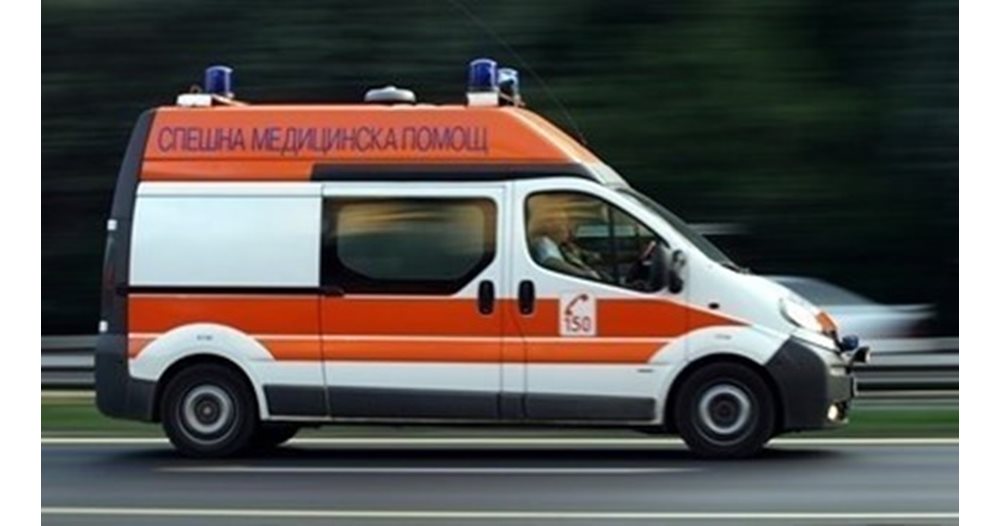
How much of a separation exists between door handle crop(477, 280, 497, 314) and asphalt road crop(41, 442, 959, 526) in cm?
95

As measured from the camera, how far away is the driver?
12.1 metres

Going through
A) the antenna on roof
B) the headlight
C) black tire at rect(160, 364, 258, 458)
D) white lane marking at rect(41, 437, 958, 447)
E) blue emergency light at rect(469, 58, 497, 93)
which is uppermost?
the antenna on roof

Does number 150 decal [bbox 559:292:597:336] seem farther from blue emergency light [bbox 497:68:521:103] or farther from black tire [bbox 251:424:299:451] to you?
black tire [bbox 251:424:299:451]

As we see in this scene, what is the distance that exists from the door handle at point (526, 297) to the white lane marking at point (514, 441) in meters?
1.52

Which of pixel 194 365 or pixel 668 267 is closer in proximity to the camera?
pixel 668 267

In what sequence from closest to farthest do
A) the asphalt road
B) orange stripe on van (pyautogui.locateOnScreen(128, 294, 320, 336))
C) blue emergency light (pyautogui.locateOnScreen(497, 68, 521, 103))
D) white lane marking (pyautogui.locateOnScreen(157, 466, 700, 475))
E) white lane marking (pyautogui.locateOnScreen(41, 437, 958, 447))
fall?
the asphalt road < white lane marking (pyautogui.locateOnScreen(157, 466, 700, 475)) < orange stripe on van (pyautogui.locateOnScreen(128, 294, 320, 336)) < blue emergency light (pyautogui.locateOnScreen(497, 68, 521, 103)) < white lane marking (pyautogui.locateOnScreen(41, 437, 958, 447))

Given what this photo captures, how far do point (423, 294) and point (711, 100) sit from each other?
12131 millimetres

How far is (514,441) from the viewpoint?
13664mm

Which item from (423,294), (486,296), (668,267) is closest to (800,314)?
(668,267)

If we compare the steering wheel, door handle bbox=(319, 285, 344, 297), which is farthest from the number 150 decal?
door handle bbox=(319, 285, 344, 297)

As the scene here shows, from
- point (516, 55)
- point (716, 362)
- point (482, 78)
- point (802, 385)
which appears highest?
point (516, 55)

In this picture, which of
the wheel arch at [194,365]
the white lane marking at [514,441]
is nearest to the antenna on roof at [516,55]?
the white lane marking at [514,441]

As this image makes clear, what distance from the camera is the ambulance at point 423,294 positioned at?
12109mm

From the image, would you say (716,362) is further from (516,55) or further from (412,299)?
(516,55)
